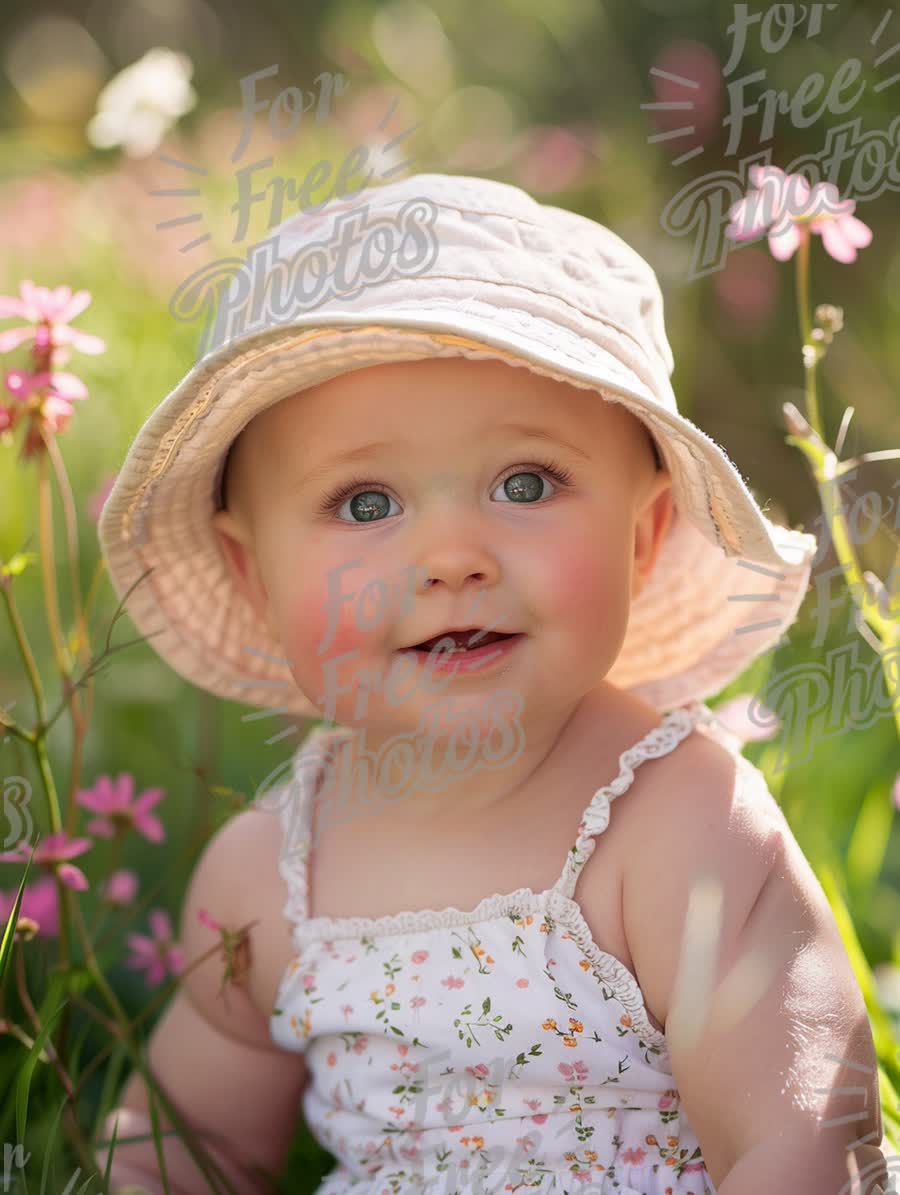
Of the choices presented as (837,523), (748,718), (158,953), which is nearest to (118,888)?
(158,953)

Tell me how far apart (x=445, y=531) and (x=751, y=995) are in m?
0.44

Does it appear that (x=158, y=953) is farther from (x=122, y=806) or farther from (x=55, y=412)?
(x=55, y=412)

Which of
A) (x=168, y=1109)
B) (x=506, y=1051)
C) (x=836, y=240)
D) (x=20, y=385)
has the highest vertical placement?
(x=836, y=240)

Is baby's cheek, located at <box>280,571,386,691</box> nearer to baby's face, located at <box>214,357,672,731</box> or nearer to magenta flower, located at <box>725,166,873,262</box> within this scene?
baby's face, located at <box>214,357,672,731</box>

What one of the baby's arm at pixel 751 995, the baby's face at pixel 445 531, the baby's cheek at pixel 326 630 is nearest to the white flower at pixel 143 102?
the baby's face at pixel 445 531

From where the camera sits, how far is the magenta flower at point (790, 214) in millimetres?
1281

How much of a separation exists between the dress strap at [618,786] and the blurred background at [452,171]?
10.8 inches

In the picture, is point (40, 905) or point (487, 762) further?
point (40, 905)

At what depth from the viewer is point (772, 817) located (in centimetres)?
117

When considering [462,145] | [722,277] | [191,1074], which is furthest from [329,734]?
[462,145]

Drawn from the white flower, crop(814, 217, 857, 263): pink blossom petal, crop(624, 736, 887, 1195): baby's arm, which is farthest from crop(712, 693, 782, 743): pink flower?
the white flower

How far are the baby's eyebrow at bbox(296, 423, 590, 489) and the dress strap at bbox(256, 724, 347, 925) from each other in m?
0.39

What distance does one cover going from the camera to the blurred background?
1890mm

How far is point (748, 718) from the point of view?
66.6 inches
